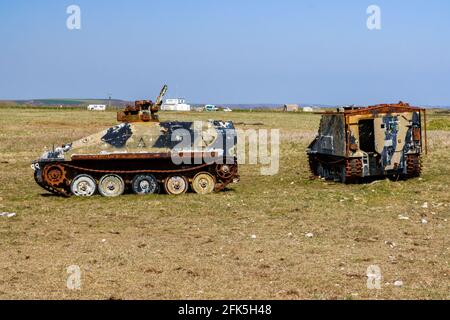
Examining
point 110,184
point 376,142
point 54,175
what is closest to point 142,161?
point 110,184

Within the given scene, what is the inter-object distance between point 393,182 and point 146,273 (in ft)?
44.7

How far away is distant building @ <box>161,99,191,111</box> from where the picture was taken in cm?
12481

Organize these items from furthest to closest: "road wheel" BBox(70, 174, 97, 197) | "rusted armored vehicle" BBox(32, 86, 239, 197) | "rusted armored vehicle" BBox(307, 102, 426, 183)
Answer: "rusted armored vehicle" BBox(307, 102, 426, 183)
"road wheel" BBox(70, 174, 97, 197)
"rusted armored vehicle" BBox(32, 86, 239, 197)

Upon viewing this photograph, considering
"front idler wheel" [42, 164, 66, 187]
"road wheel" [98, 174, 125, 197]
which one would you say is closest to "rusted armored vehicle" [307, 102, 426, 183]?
"road wheel" [98, 174, 125, 197]

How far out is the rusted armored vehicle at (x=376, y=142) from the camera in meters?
22.3

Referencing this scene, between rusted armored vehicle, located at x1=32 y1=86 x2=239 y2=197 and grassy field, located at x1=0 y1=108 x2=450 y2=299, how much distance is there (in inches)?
22.9

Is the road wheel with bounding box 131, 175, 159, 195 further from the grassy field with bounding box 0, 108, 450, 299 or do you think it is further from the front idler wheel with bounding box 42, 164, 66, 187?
the front idler wheel with bounding box 42, 164, 66, 187

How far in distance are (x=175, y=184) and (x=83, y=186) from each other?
2822 mm

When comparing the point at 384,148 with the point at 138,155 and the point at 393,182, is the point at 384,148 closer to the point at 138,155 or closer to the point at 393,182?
the point at 393,182

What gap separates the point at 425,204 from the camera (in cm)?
1777

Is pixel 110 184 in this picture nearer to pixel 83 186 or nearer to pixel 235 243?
pixel 83 186

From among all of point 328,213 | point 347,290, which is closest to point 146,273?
point 347,290

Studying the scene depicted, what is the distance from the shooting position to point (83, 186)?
20359 mm

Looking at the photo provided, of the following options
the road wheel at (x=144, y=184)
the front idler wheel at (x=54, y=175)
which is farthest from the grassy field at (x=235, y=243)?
the front idler wheel at (x=54, y=175)
